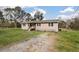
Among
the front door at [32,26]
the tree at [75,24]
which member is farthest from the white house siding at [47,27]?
the tree at [75,24]

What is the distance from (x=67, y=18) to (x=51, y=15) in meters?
0.16

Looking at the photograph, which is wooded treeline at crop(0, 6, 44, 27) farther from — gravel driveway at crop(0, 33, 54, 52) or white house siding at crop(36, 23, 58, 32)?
gravel driveway at crop(0, 33, 54, 52)

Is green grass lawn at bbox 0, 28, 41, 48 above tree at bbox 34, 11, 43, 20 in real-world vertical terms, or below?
below

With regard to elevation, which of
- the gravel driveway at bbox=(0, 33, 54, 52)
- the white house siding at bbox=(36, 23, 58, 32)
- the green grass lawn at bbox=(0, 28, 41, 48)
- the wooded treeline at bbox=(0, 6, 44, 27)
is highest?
the wooded treeline at bbox=(0, 6, 44, 27)

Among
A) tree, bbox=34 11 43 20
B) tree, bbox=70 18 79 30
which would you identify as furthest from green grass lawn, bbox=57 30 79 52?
tree, bbox=34 11 43 20

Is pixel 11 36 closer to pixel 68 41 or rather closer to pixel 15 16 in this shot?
pixel 15 16

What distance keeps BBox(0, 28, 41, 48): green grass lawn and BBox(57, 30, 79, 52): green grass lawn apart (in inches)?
11.9

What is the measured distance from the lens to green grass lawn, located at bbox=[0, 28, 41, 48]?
1.71 meters

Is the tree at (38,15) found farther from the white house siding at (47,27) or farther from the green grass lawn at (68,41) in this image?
the green grass lawn at (68,41)

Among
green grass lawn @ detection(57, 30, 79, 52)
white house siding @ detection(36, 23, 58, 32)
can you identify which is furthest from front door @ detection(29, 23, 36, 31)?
green grass lawn @ detection(57, 30, 79, 52)

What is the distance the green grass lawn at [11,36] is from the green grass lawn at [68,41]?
302mm

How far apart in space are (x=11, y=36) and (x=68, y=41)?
1.85ft
